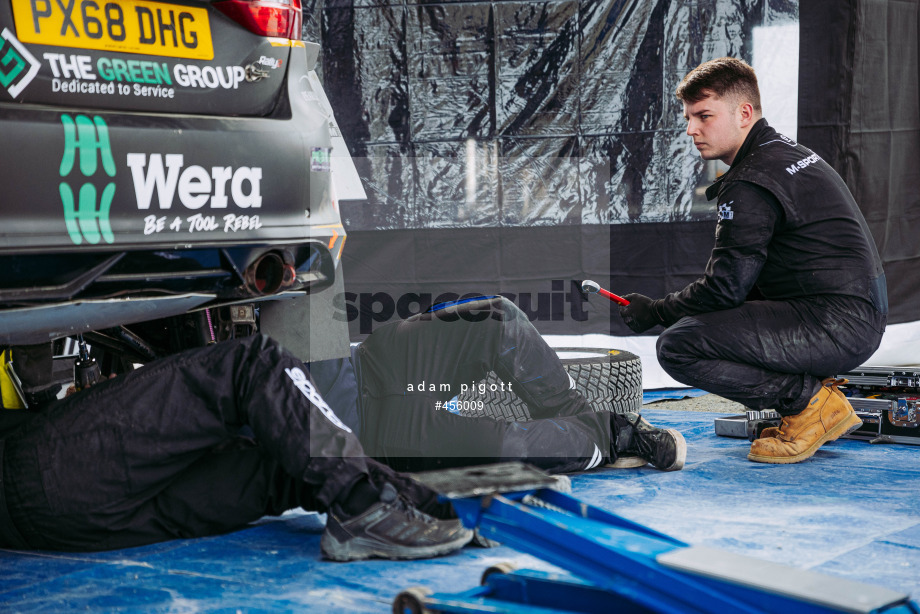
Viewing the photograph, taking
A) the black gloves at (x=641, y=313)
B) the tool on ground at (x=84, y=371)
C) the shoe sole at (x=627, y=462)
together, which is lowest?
the shoe sole at (x=627, y=462)

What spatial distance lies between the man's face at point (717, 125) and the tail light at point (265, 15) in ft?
4.79

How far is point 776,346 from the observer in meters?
3.02

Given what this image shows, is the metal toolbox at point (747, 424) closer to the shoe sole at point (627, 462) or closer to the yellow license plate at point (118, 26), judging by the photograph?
the shoe sole at point (627, 462)

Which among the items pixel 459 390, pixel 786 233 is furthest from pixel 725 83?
pixel 459 390

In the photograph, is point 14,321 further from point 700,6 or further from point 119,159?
point 700,6

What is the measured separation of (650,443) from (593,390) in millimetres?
590

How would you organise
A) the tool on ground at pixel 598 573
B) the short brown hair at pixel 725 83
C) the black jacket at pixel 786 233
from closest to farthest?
the tool on ground at pixel 598 573 → the black jacket at pixel 786 233 → the short brown hair at pixel 725 83

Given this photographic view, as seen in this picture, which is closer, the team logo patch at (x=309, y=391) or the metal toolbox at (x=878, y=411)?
the team logo patch at (x=309, y=391)

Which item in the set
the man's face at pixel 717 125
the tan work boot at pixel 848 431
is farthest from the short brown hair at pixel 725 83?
the tan work boot at pixel 848 431

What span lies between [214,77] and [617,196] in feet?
9.18

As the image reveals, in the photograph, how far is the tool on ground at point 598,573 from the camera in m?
1.21

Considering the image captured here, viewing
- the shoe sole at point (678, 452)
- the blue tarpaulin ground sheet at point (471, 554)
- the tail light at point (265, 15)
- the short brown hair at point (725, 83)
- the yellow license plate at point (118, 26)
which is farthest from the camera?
the short brown hair at point (725, 83)

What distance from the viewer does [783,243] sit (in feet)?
10.0

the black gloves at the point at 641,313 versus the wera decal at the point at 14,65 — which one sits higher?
the wera decal at the point at 14,65
